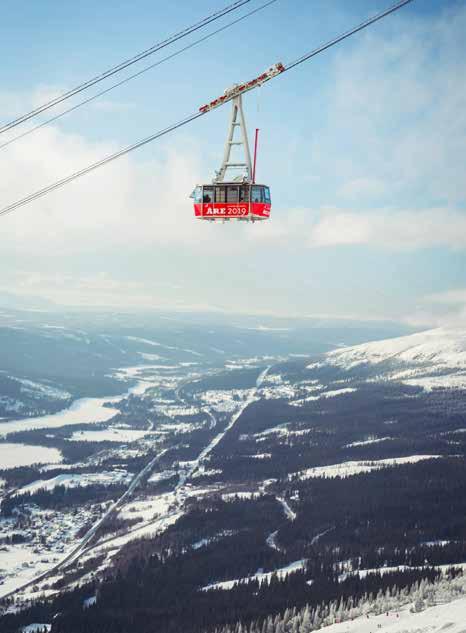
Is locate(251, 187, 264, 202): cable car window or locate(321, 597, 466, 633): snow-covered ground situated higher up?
locate(251, 187, 264, 202): cable car window

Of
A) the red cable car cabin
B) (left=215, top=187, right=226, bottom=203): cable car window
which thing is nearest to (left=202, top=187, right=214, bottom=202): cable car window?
the red cable car cabin

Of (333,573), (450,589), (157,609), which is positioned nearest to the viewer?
(450,589)

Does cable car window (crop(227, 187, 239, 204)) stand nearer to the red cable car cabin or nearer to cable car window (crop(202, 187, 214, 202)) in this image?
the red cable car cabin

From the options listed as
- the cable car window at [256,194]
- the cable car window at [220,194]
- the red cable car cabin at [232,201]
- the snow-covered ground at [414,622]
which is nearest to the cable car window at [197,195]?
the red cable car cabin at [232,201]

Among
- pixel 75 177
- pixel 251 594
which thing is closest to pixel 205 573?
pixel 251 594

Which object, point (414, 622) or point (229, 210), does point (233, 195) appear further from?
point (414, 622)

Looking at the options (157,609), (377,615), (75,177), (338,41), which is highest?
(338,41)

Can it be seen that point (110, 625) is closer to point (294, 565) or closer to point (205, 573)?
point (205, 573)
